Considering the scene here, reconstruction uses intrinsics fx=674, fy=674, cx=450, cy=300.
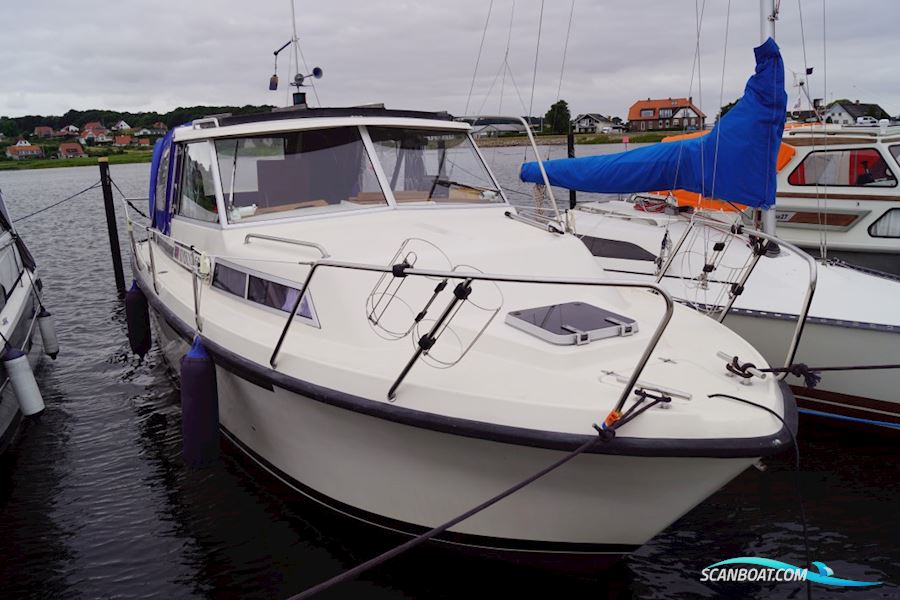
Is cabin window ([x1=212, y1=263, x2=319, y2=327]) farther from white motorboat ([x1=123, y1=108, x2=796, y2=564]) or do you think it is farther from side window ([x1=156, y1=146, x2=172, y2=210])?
side window ([x1=156, y1=146, x2=172, y2=210])

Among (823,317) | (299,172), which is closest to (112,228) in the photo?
(299,172)

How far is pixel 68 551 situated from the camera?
201 inches

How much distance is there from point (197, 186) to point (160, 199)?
202 centimetres

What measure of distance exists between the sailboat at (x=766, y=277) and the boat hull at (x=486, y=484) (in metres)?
2.38

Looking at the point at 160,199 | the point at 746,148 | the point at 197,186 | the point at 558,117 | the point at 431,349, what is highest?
the point at 558,117

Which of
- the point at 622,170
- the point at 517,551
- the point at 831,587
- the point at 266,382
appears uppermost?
the point at 622,170

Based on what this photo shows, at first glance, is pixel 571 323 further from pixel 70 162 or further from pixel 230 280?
pixel 70 162

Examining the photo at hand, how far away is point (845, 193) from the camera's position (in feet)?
31.5

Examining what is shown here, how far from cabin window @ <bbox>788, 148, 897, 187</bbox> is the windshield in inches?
239

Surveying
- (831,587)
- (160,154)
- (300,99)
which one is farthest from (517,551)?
(160,154)

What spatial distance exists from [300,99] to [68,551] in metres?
5.05

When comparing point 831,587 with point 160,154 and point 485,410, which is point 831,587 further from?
point 160,154

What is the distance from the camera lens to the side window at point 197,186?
5.64 m

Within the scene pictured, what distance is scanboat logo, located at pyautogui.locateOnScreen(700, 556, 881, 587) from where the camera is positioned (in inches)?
180
